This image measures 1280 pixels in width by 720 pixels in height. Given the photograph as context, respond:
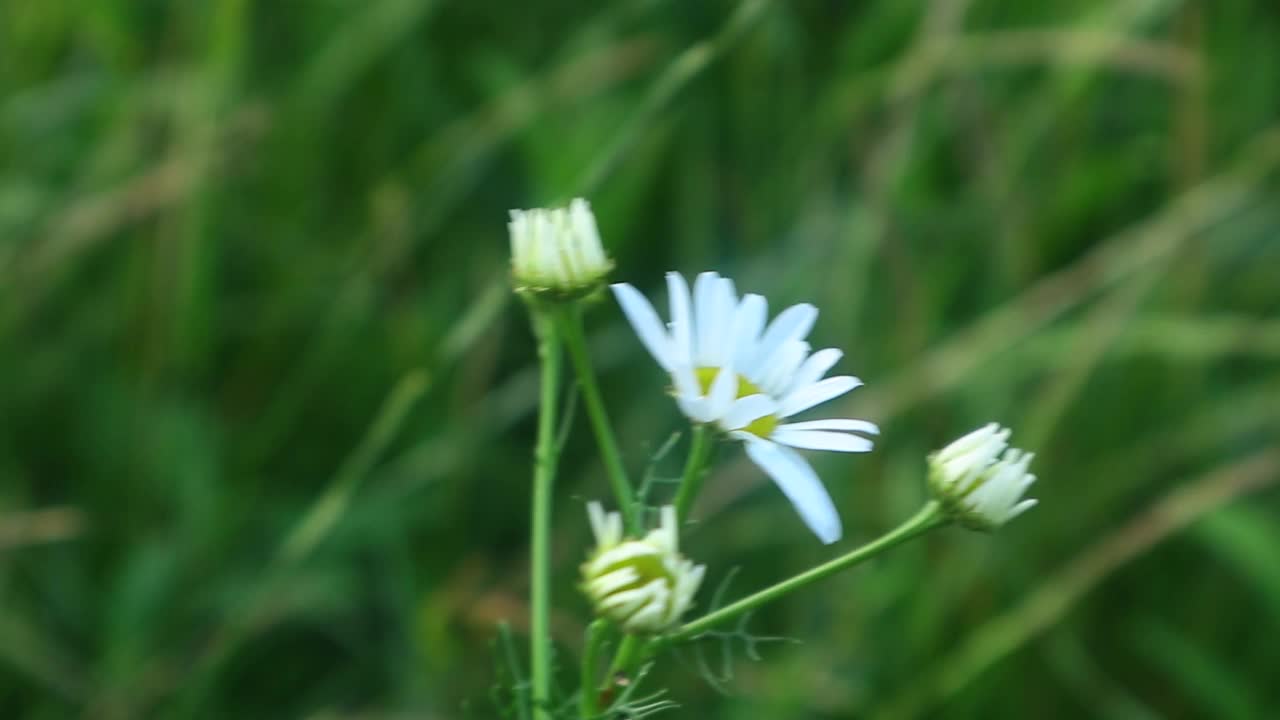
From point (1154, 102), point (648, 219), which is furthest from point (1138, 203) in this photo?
point (648, 219)

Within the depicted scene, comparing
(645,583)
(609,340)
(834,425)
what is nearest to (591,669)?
(645,583)

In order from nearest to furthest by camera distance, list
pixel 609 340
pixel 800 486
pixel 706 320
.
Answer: pixel 800 486 < pixel 706 320 < pixel 609 340

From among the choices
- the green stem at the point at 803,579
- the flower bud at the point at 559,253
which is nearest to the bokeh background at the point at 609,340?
the flower bud at the point at 559,253

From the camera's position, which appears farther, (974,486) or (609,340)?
(609,340)

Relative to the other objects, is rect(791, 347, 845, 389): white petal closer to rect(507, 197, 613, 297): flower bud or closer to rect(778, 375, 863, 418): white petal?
rect(778, 375, 863, 418): white petal

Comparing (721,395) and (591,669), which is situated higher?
(721,395)

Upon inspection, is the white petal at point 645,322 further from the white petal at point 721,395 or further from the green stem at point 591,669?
the green stem at point 591,669

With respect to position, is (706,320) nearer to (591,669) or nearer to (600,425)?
(600,425)
